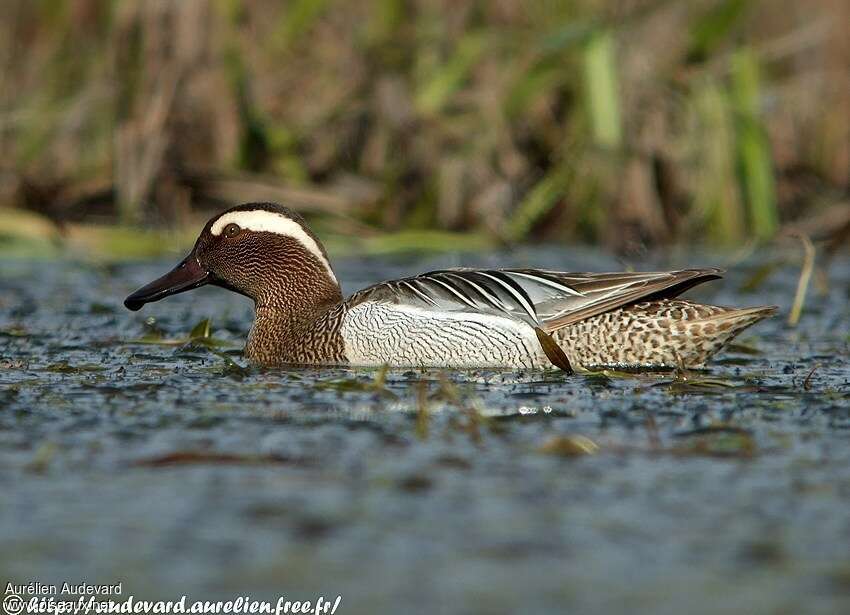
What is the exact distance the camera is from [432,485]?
14.1 ft

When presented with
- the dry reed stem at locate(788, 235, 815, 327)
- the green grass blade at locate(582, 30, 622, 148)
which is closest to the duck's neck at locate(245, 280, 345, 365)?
the dry reed stem at locate(788, 235, 815, 327)

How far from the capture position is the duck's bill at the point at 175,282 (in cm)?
727

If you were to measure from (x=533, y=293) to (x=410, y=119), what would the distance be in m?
4.82

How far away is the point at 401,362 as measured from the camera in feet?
22.1

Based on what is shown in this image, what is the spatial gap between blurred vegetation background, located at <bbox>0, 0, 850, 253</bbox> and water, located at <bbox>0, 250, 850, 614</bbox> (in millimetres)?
4386

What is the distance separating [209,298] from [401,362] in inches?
138

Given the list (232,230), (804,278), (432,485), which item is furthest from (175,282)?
(432,485)

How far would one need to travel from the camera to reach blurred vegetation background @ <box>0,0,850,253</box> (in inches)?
429

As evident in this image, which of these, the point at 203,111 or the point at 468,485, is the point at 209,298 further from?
the point at 468,485

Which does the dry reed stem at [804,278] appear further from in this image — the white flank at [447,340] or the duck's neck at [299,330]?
the duck's neck at [299,330]

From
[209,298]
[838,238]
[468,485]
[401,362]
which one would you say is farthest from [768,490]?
[209,298]

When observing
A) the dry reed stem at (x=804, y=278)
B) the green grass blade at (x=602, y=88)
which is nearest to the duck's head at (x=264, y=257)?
the dry reed stem at (x=804, y=278)

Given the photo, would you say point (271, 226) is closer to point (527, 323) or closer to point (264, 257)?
point (264, 257)

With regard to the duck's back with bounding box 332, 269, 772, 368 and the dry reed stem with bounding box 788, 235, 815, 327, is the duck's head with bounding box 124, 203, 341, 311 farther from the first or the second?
the dry reed stem with bounding box 788, 235, 815, 327
